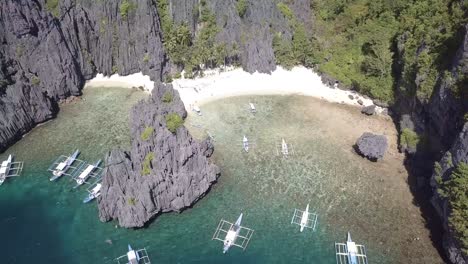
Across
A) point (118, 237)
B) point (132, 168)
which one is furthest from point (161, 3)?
point (118, 237)

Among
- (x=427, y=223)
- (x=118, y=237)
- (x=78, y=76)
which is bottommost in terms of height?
(x=118, y=237)

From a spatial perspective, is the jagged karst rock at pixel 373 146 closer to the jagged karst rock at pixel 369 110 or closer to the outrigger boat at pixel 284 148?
the jagged karst rock at pixel 369 110

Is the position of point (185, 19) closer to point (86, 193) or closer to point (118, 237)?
point (86, 193)

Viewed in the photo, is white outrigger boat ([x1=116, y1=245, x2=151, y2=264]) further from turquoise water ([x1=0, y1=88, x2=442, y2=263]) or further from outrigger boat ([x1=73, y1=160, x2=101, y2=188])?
outrigger boat ([x1=73, y1=160, x2=101, y2=188])

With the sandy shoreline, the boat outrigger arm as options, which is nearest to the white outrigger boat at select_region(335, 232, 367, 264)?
the sandy shoreline

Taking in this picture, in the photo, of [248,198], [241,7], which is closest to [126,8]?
[241,7]

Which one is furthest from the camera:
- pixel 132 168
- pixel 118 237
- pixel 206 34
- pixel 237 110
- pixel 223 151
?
pixel 206 34

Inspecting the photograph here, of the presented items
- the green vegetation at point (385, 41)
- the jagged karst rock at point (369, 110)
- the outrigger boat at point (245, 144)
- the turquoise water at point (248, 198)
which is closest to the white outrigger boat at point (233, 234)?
the turquoise water at point (248, 198)
